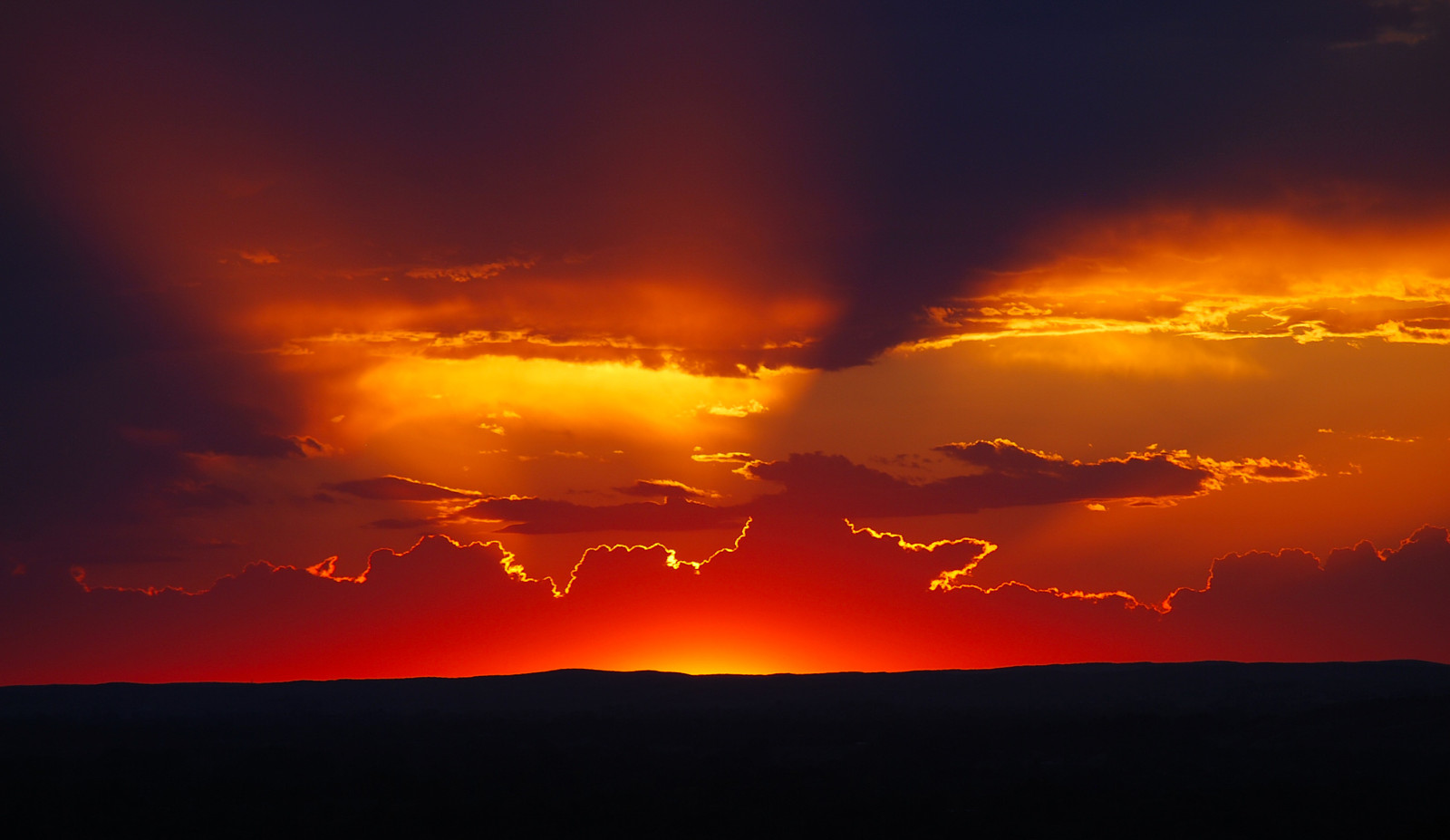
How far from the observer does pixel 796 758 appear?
313 ft

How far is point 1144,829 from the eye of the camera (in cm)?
6556

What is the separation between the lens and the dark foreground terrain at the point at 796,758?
235 ft

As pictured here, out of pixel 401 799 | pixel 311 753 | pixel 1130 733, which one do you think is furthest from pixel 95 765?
pixel 1130 733

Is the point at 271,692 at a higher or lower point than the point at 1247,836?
higher

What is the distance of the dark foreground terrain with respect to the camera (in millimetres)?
71625

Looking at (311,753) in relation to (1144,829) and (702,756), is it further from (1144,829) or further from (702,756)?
(1144,829)

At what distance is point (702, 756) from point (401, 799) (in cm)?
2228

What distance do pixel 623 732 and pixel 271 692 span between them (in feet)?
211

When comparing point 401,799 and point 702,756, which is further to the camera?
point 702,756

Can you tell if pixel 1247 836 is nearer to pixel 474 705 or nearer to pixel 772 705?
pixel 772 705

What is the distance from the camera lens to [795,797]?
7875 centimetres

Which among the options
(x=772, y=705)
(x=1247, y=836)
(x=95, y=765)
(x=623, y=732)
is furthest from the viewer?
(x=772, y=705)

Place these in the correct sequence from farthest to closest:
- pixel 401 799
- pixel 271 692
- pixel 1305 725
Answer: pixel 271 692 → pixel 1305 725 → pixel 401 799

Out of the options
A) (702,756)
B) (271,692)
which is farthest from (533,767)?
(271,692)
